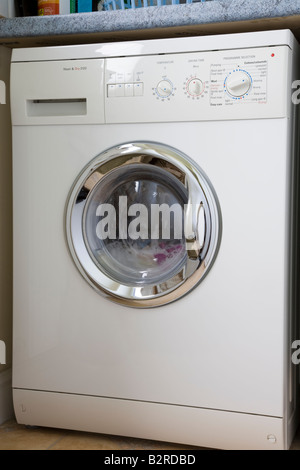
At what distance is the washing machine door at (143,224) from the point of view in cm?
141

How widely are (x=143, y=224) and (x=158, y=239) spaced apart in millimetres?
52

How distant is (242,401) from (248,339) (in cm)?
15

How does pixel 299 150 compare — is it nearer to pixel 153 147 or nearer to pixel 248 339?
pixel 153 147

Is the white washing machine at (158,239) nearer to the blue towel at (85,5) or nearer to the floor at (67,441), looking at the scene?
the floor at (67,441)

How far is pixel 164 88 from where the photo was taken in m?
1.43

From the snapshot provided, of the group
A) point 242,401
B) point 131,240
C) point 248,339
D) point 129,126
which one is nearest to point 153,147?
point 129,126

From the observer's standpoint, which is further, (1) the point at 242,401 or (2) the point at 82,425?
(2) the point at 82,425

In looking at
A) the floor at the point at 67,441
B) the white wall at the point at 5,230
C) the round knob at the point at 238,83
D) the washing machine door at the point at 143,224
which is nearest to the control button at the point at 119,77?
the washing machine door at the point at 143,224

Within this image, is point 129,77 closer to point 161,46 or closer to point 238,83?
point 161,46

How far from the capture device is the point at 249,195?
4.54 ft

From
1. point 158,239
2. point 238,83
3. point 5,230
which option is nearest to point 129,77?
point 238,83

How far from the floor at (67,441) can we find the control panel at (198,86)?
2.66ft

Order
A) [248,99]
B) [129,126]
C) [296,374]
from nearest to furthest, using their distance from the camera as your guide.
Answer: [248,99]
[129,126]
[296,374]

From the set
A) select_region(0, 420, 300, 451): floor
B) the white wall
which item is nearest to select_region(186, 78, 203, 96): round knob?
the white wall
